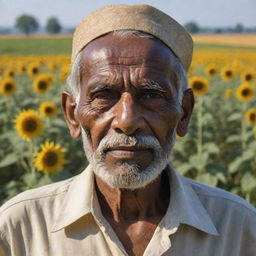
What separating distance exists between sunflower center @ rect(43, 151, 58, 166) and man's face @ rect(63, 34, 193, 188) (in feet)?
10.2

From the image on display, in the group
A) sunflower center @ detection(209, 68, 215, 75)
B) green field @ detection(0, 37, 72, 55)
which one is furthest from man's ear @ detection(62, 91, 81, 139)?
green field @ detection(0, 37, 72, 55)

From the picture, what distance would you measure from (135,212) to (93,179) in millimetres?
232

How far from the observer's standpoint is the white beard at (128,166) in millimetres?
2039

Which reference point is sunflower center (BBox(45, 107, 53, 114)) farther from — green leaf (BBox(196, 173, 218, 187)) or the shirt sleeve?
the shirt sleeve

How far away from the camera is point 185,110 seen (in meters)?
2.39

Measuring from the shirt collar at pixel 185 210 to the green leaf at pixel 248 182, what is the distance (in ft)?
12.6

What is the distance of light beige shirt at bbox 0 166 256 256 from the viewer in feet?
6.72

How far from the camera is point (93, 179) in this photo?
2.29 m

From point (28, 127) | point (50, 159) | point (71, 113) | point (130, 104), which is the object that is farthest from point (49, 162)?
point (130, 104)

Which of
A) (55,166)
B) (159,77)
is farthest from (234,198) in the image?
(55,166)

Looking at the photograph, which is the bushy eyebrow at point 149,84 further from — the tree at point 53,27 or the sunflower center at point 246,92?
the tree at point 53,27

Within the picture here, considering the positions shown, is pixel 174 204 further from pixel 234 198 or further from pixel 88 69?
pixel 88 69

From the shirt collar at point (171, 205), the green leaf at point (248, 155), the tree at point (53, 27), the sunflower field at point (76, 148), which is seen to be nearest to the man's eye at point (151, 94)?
the shirt collar at point (171, 205)

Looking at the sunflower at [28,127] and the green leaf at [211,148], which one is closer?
the sunflower at [28,127]
